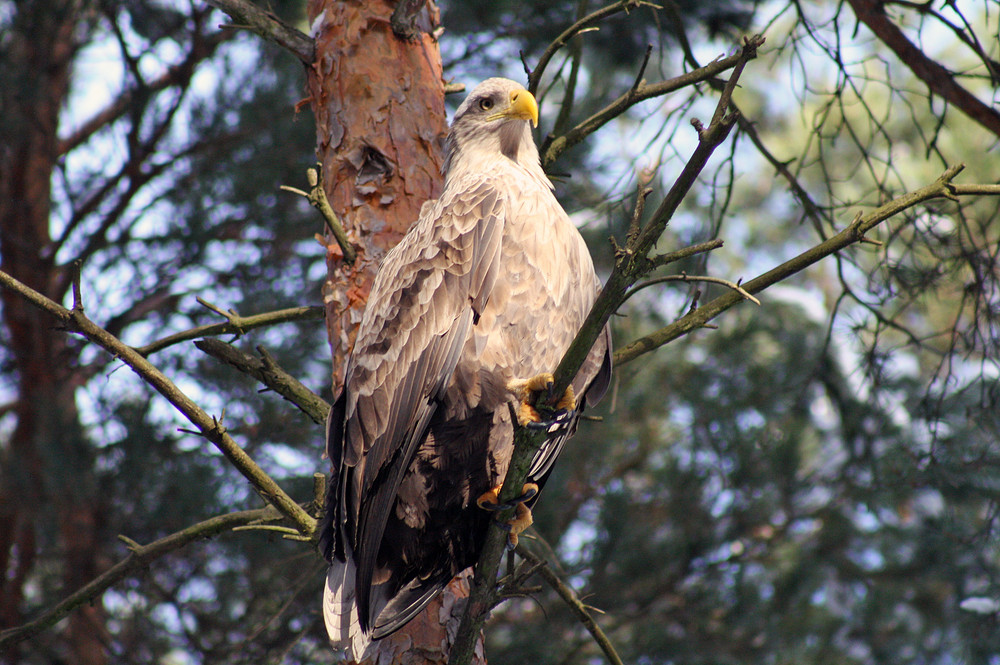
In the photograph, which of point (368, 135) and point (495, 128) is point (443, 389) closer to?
point (368, 135)

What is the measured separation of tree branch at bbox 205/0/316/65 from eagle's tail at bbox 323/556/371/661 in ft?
6.14

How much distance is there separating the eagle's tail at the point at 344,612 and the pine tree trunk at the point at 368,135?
15.6 inches

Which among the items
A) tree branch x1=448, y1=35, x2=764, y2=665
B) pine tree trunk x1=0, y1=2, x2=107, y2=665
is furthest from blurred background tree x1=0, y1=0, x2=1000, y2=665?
tree branch x1=448, y1=35, x2=764, y2=665

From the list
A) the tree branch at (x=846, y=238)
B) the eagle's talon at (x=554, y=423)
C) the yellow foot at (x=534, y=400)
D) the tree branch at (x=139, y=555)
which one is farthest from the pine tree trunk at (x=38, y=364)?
the tree branch at (x=846, y=238)

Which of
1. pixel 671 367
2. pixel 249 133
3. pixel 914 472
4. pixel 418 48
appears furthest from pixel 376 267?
pixel 671 367

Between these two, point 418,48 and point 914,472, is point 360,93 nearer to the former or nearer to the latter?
point 418,48

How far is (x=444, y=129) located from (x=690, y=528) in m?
4.05

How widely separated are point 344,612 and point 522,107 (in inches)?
75.8

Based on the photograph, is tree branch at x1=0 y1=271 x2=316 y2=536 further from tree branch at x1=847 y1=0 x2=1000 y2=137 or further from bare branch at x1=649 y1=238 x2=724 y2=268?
tree branch at x1=847 y1=0 x2=1000 y2=137

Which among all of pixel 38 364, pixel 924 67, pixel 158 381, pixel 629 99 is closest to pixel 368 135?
pixel 629 99

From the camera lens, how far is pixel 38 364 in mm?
5754

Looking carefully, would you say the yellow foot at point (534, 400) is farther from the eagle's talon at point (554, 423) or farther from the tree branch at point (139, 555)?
the tree branch at point (139, 555)

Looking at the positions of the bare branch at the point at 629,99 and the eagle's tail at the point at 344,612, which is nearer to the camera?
the eagle's tail at the point at 344,612

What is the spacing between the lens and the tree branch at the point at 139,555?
269 centimetres
